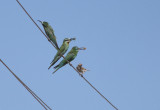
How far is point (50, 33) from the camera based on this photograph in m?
9.23

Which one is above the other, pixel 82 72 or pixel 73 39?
pixel 73 39

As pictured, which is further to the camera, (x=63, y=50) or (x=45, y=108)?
(x=63, y=50)

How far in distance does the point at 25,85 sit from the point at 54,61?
7.53 feet

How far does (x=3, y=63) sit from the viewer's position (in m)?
5.80

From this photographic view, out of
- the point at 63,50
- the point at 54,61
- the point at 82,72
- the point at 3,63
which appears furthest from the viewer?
the point at 63,50

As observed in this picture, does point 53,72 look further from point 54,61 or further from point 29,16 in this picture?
point 29,16

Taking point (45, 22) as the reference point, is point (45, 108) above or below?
below

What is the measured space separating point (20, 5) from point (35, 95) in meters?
1.31

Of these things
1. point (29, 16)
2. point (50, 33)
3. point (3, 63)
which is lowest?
point (3, 63)

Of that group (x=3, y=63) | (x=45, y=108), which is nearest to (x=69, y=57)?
(x=45, y=108)

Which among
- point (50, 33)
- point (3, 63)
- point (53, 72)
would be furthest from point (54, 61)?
point (3, 63)

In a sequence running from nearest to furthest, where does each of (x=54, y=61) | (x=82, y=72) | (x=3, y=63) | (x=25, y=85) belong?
1. (x=3, y=63)
2. (x=25, y=85)
3. (x=82, y=72)
4. (x=54, y=61)

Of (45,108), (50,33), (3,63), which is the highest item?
(50,33)

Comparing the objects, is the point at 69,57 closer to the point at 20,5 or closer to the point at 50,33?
the point at 50,33
